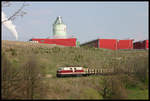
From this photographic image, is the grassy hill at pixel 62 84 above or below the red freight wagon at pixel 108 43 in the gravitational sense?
below

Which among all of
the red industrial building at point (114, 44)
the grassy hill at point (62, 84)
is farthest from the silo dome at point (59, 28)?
the grassy hill at point (62, 84)

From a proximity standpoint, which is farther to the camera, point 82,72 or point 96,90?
point 82,72

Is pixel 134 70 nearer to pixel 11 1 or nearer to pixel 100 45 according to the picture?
pixel 11 1

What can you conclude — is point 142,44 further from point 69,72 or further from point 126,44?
point 69,72

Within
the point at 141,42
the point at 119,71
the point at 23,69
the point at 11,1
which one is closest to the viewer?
the point at 11,1

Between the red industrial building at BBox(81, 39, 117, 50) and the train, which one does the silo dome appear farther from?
the train

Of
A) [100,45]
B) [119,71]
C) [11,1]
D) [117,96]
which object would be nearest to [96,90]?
[117,96]

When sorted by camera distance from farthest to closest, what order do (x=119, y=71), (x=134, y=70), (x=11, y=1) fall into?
(x=134, y=70) < (x=119, y=71) < (x=11, y=1)

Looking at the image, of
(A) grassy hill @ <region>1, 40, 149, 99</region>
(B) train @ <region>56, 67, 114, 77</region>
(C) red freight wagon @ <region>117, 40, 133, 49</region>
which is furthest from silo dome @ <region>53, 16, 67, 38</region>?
(A) grassy hill @ <region>1, 40, 149, 99</region>

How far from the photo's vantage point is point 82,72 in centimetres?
2669

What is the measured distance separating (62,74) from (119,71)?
19.4ft

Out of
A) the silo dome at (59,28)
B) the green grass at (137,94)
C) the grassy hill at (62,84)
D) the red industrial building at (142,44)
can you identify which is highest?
the silo dome at (59,28)

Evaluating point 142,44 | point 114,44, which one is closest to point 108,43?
point 114,44

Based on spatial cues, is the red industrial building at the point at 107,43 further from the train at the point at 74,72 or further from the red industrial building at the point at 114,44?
the train at the point at 74,72
